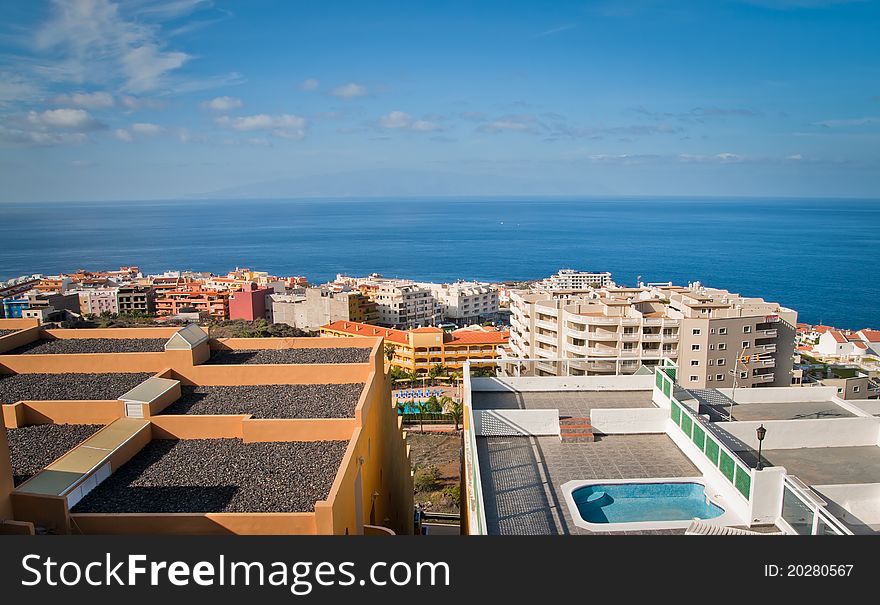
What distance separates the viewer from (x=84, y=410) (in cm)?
882

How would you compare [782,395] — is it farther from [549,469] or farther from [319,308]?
[319,308]

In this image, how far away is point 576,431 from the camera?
333 inches

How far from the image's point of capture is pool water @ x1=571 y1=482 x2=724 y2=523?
6582 millimetres

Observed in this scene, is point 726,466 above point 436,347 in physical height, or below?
above

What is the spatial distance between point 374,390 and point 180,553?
5.89 meters

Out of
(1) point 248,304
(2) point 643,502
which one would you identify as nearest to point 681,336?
(2) point 643,502

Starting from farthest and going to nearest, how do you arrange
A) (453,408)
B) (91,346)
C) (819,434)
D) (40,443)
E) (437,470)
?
(453,408)
(437,470)
(91,346)
(40,443)
(819,434)

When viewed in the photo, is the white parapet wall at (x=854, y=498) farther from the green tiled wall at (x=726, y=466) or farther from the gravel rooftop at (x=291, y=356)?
the gravel rooftop at (x=291, y=356)

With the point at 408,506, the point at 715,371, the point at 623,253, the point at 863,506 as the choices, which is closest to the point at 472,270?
the point at 623,253

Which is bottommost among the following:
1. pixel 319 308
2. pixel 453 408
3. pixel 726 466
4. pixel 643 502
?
pixel 453 408

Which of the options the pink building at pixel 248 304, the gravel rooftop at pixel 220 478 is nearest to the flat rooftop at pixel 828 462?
the gravel rooftop at pixel 220 478

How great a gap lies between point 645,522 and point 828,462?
10.4 ft

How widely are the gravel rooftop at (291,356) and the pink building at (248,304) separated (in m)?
42.7

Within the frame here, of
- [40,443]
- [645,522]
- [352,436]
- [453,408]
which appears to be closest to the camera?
[645,522]
